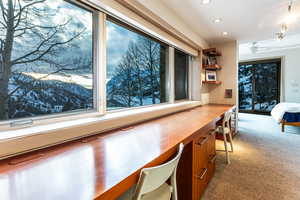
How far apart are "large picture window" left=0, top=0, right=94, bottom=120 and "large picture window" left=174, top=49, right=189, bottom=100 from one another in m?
2.10

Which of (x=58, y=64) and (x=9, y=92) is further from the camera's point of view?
(x=58, y=64)

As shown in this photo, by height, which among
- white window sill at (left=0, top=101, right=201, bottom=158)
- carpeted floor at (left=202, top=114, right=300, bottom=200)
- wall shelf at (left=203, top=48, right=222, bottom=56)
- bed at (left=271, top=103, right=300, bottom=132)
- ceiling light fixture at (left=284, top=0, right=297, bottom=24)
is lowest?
carpeted floor at (left=202, top=114, right=300, bottom=200)

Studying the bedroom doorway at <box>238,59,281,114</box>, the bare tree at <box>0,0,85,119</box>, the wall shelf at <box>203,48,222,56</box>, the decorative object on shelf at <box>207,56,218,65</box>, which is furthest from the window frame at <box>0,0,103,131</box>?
the bedroom doorway at <box>238,59,281,114</box>

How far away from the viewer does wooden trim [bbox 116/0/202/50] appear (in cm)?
168

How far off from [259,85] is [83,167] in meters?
7.76

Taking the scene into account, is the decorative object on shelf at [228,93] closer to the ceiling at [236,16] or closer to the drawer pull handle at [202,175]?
the ceiling at [236,16]

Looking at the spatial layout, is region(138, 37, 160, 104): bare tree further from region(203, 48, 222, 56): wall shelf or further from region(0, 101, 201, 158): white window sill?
region(203, 48, 222, 56): wall shelf

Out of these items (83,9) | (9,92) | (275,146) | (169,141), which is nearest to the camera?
(9,92)

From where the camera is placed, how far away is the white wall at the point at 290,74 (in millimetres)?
5738

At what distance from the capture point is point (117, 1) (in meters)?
1.59

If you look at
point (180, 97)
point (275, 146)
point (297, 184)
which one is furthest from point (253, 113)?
point (297, 184)

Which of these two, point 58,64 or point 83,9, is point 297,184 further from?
point 83,9

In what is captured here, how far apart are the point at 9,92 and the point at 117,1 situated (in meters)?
1.24

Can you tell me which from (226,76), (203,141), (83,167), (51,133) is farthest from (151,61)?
(226,76)
